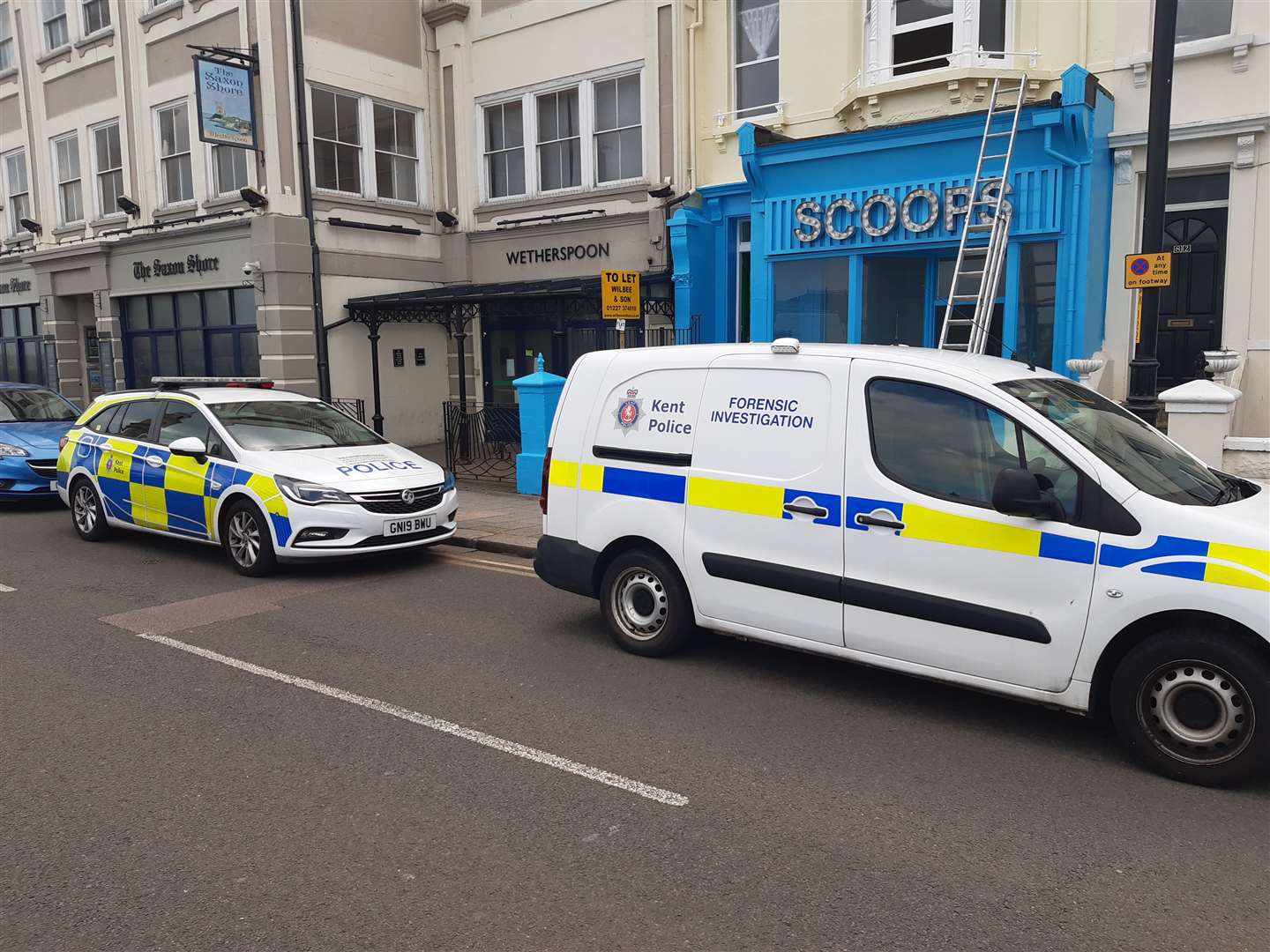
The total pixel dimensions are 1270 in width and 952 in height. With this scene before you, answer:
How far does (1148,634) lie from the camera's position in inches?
182

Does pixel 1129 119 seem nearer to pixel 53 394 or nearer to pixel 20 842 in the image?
pixel 20 842

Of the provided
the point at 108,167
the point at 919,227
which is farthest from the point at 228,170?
the point at 919,227

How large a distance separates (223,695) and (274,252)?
41.5 feet

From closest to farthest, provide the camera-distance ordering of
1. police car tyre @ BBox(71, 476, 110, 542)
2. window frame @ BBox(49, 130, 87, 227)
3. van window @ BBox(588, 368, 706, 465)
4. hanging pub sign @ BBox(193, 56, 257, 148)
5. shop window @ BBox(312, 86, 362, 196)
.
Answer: van window @ BBox(588, 368, 706, 465) → police car tyre @ BBox(71, 476, 110, 542) → hanging pub sign @ BBox(193, 56, 257, 148) → shop window @ BBox(312, 86, 362, 196) → window frame @ BBox(49, 130, 87, 227)

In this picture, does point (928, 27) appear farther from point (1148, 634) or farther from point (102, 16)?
point (102, 16)

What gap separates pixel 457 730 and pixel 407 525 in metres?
4.08

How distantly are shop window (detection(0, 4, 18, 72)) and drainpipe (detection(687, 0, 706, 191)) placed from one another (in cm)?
1692

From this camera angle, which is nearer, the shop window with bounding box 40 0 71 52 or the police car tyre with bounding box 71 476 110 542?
the police car tyre with bounding box 71 476 110 542

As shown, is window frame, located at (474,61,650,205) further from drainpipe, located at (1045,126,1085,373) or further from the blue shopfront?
drainpipe, located at (1045,126,1085,373)

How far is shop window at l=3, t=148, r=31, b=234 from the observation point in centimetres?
2358

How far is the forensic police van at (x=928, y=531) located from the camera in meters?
4.50

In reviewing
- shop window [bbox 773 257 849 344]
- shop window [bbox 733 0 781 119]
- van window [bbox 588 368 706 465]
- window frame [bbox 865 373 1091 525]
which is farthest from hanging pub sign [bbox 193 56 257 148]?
window frame [bbox 865 373 1091 525]

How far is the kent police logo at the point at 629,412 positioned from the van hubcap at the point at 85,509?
6.94m

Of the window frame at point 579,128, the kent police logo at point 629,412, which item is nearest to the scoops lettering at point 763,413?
the kent police logo at point 629,412
